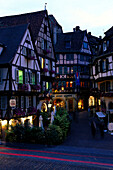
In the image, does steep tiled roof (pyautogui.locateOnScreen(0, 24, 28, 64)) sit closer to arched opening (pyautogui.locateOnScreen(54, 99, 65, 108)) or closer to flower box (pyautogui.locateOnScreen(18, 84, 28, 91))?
flower box (pyautogui.locateOnScreen(18, 84, 28, 91))

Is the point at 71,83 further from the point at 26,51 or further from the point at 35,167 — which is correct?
the point at 35,167

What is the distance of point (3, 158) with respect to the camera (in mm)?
13875

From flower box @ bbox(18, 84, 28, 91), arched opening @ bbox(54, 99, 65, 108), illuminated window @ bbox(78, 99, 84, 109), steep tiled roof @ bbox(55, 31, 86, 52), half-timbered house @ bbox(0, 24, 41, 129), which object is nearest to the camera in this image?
half-timbered house @ bbox(0, 24, 41, 129)

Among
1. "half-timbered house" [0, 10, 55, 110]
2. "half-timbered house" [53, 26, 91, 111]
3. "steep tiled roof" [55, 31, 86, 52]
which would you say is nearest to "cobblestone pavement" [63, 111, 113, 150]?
"half-timbered house" [0, 10, 55, 110]

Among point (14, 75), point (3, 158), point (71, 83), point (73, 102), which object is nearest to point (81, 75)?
point (71, 83)

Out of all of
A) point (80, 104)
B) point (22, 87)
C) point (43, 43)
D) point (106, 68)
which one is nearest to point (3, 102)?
point (22, 87)

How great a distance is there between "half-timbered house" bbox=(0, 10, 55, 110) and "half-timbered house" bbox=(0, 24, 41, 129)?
2.31 m

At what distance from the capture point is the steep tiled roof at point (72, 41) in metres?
44.5

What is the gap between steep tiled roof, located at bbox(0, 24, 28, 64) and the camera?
2146cm

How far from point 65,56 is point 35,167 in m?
34.3

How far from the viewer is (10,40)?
77.0 ft

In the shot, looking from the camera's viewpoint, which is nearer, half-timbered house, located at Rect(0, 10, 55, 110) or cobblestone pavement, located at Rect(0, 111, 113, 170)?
cobblestone pavement, located at Rect(0, 111, 113, 170)

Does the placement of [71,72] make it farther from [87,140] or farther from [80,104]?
[87,140]

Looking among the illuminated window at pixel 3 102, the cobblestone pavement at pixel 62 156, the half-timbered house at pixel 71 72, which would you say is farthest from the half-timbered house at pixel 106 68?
the illuminated window at pixel 3 102
